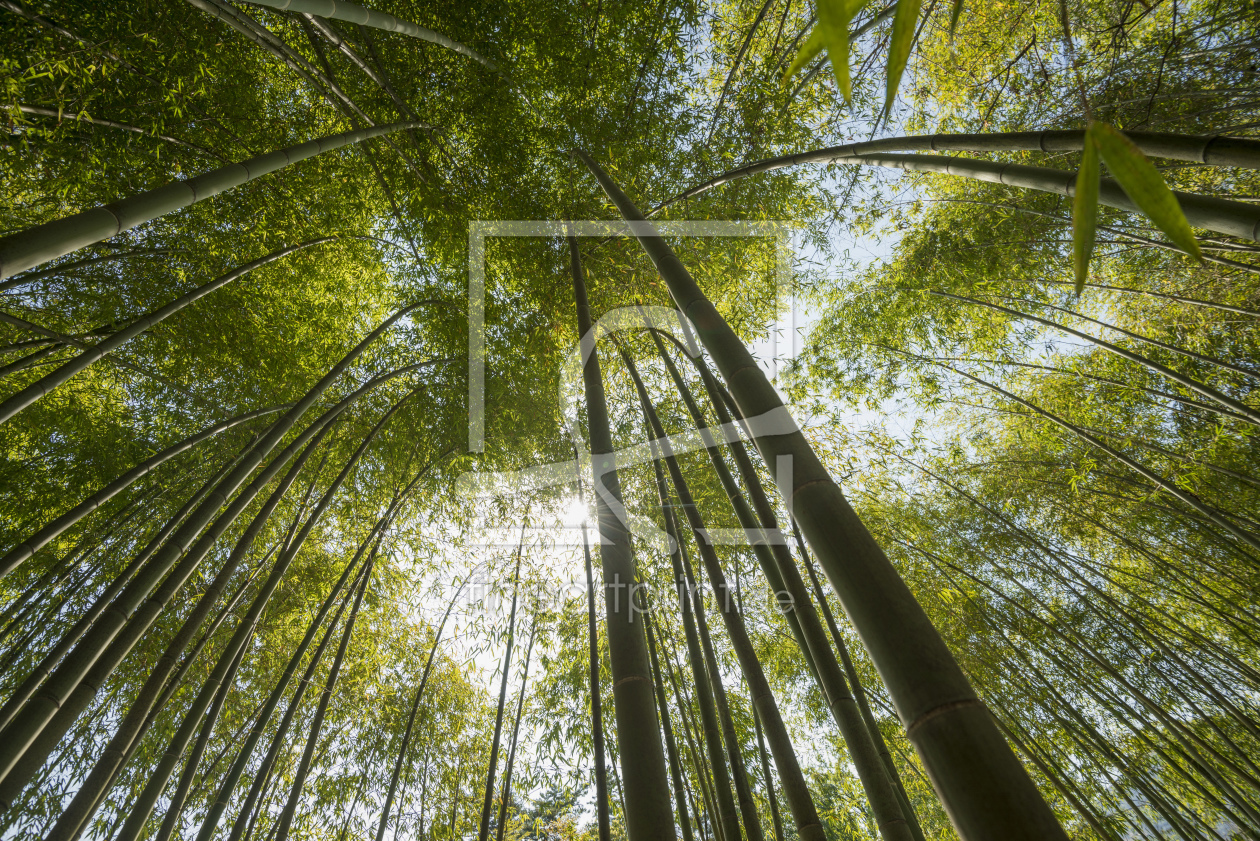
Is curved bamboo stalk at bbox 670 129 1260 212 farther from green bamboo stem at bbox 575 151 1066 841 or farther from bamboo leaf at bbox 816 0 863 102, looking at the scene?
bamboo leaf at bbox 816 0 863 102

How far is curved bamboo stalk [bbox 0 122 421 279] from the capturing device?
4.75ft

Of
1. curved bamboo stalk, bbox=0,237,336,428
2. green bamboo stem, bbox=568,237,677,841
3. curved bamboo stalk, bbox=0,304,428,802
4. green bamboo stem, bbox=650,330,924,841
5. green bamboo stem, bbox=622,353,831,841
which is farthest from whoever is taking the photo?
curved bamboo stalk, bbox=0,237,336,428

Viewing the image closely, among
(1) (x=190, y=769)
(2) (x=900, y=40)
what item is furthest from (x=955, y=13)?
(1) (x=190, y=769)

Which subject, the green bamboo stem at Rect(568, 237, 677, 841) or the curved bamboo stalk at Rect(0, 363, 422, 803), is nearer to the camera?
the green bamboo stem at Rect(568, 237, 677, 841)

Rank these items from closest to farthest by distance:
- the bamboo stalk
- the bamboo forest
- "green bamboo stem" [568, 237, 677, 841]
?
"green bamboo stem" [568, 237, 677, 841]
the bamboo forest
the bamboo stalk

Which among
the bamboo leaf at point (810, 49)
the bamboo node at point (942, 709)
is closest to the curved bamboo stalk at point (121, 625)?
the bamboo node at point (942, 709)

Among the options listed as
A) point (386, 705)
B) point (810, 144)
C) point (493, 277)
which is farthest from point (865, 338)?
point (386, 705)

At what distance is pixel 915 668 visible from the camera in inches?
31.2

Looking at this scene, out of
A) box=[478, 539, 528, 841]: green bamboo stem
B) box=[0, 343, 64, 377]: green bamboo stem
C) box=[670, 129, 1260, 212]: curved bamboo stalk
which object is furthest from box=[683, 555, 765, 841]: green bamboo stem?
box=[0, 343, 64, 377]: green bamboo stem

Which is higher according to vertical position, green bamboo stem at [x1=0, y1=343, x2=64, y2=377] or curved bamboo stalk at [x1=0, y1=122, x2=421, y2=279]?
green bamboo stem at [x1=0, y1=343, x2=64, y2=377]

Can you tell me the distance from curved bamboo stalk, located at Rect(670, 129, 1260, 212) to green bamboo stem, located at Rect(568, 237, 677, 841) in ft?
5.09

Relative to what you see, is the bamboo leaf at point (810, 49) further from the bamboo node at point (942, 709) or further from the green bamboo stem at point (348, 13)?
the green bamboo stem at point (348, 13)

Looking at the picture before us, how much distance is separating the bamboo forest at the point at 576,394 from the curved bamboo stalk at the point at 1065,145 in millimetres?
19

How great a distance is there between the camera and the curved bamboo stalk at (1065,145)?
138cm
